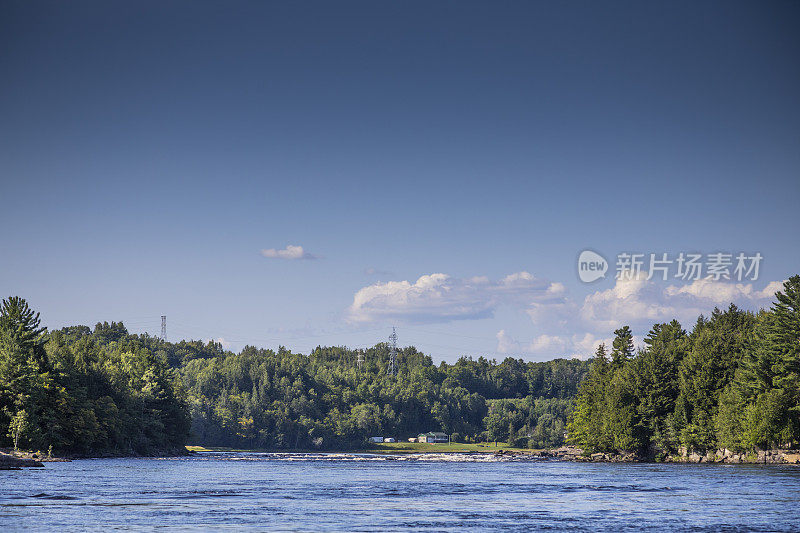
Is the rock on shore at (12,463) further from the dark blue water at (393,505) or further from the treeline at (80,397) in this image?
the treeline at (80,397)

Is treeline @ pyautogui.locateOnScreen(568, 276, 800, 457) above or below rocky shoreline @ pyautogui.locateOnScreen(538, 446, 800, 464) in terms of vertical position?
above

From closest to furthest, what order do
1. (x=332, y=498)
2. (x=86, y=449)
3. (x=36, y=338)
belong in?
(x=332, y=498), (x=36, y=338), (x=86, y=449)

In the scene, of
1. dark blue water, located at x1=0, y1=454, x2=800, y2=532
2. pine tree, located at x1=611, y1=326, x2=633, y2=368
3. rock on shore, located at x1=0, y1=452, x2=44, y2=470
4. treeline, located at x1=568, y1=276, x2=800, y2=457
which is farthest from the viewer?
pine tree, located at x1=611, y1=326, x2=633, y2=368

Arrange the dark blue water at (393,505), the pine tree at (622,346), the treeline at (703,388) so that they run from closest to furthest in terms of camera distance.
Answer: the dark blue water at (393,505), the treeline at (703,388), the pine tree at (622,346)

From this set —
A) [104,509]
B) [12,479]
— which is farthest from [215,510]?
[12,479]

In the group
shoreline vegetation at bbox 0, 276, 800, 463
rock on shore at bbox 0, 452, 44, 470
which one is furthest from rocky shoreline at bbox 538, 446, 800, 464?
rock on shore at bbox 0, 452, 44, 470

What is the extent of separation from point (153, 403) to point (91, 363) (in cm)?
1632

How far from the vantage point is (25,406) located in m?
115

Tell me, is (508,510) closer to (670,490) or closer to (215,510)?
(215,510)

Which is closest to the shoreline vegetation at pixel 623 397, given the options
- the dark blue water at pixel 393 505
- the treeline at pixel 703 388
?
the treeline at pixel 703 388

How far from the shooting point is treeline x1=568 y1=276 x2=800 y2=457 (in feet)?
358

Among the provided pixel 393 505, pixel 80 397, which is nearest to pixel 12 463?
pixel 80 397

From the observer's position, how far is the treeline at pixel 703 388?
109062mm

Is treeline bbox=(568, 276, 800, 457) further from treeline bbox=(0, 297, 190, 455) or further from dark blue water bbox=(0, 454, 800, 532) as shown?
treeline bbox=(0, 297, 190, 455)
